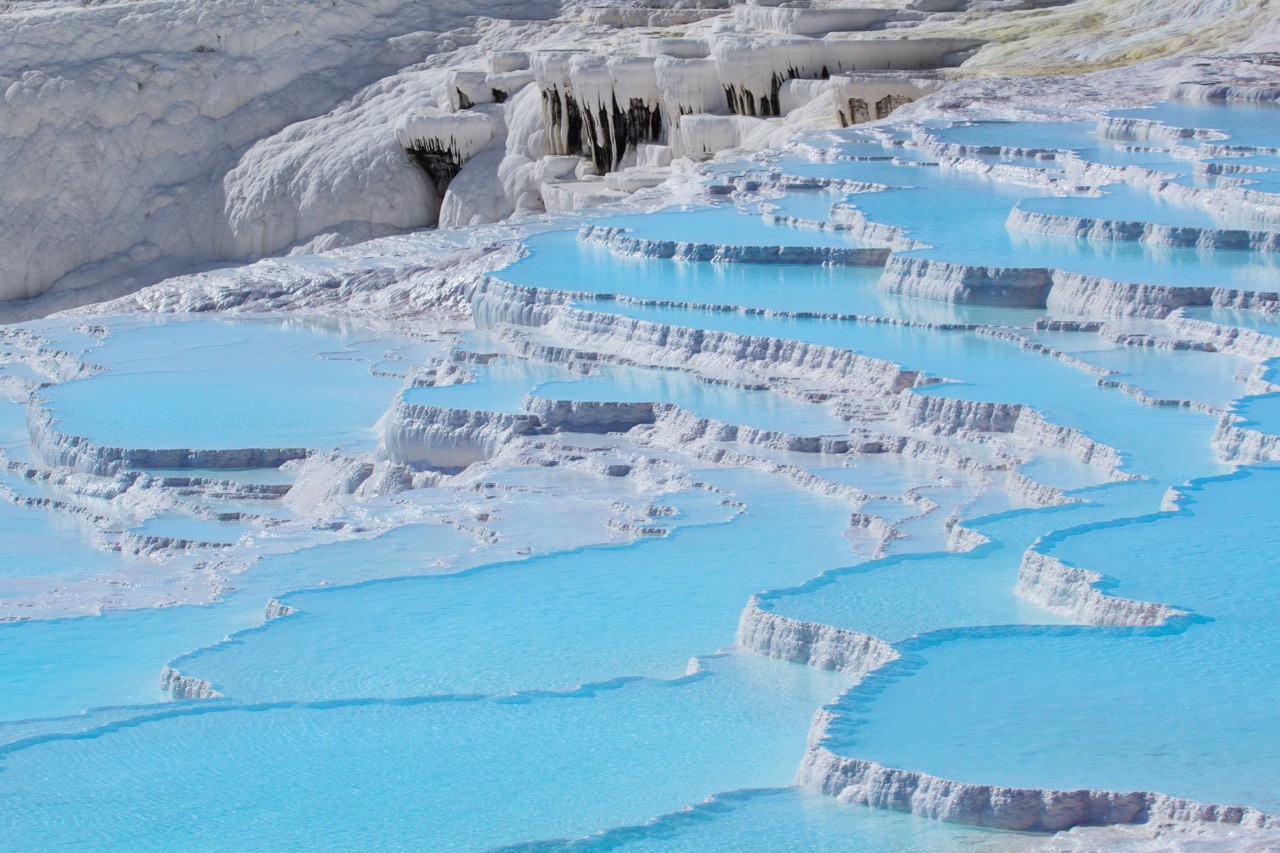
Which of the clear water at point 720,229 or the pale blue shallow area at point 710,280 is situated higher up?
the clear water at point 720,229

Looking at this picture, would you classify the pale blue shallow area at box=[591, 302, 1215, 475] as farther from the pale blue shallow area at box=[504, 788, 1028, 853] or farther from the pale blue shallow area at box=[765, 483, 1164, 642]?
the pale blue shallow area at box=[504, 788, 1028, 853]

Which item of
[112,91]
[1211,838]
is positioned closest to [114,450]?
[1211,838]

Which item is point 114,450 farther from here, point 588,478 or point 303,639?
point 303,639

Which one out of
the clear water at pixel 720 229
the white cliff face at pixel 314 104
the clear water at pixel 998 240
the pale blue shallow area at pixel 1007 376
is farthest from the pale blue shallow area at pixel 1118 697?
the white cliff face at pixel 314 104

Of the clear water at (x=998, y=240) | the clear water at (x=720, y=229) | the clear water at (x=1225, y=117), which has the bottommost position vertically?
the clear water at (x=720, y=229)

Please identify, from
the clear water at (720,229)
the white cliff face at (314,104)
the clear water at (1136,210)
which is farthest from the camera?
the white cliff face at (314,104)

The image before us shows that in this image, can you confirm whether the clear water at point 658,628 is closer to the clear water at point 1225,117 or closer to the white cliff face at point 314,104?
the clear water at point 1225,117

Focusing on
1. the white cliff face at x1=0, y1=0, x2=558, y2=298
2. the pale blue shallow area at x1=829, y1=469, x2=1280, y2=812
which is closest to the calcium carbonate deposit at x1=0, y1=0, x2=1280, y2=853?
the pale blue shallow area at x1=829, y1=469, x2=1280, y2=812

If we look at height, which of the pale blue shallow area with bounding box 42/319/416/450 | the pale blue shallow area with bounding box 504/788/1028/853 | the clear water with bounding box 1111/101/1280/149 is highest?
the clear water with bounding box 1111/101/1280/149

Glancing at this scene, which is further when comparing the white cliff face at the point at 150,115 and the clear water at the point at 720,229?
the white cliff face at the point at 150,115

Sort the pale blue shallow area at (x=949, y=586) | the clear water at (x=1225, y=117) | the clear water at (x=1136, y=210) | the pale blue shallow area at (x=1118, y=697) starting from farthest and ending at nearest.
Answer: the clear water at (x=1225, y=117) < the clear water at (x=1136, y=210) < the pale blue shallow area at (x=949, y=586) < the pale blue shallow area at (x=1118, y=697)
